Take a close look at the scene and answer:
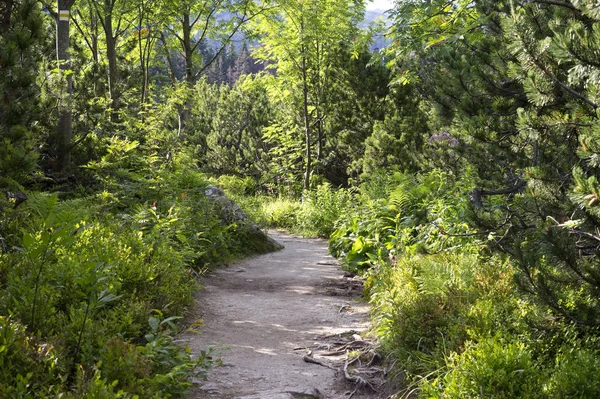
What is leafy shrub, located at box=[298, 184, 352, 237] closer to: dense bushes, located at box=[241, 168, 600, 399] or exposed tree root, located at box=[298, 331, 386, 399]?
dense bushes, located at box=[241, 168, 600, 399]

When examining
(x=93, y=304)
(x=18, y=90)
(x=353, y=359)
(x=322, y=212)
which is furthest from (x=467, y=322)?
(x=322, y=212)

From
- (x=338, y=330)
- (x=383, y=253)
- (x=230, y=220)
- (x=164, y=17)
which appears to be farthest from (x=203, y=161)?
(x=338, y=330)

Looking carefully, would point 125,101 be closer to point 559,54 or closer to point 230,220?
point 230,220

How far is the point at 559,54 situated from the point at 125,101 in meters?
11.7

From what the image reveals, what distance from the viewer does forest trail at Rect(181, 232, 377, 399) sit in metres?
4.19

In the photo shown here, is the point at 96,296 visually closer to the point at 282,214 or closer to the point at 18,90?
the point at 18,90

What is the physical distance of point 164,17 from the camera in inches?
558

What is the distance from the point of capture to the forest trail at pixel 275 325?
4.19 metres

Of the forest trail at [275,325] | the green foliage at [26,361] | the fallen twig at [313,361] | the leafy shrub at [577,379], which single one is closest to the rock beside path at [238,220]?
the forest trail at [275,325]

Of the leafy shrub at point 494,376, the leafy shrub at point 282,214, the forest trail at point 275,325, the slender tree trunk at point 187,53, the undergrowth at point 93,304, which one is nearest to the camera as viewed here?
the undergrowth at point 93,304

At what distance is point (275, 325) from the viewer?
19.0 ft

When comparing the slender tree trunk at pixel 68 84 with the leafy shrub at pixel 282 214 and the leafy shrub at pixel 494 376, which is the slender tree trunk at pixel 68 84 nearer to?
the leafy shrub at pixel 494 376

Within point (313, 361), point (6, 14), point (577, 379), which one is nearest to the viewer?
point (577, 379)

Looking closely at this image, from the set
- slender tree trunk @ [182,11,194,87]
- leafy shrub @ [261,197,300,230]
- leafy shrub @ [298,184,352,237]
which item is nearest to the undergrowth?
leafy shrub @ [298,184,352,237]
